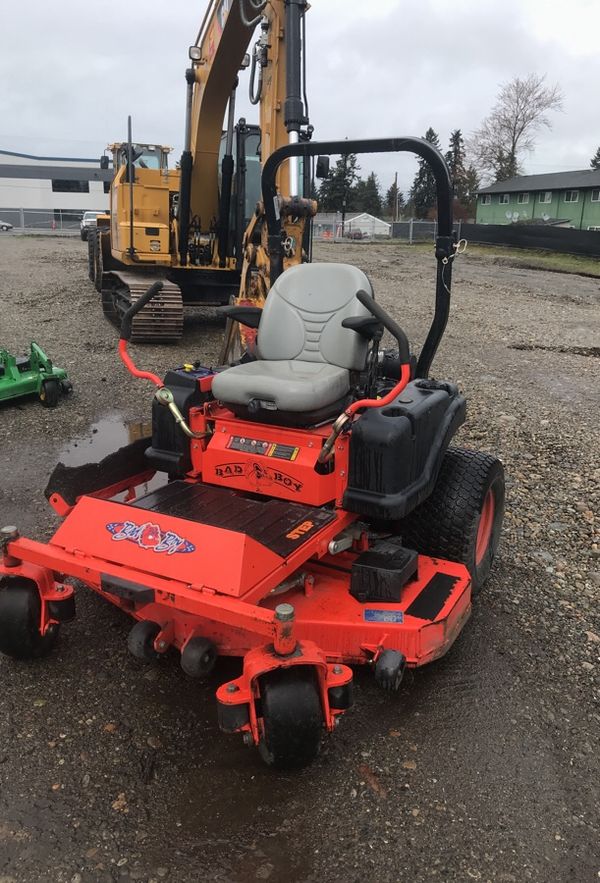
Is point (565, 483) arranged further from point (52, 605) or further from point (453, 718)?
point (52, 605)

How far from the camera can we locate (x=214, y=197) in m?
9.64

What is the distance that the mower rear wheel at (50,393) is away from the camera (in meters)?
6.38

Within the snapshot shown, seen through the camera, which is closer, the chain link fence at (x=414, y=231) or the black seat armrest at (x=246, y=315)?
the black seat armrest at (x=246, y=315)

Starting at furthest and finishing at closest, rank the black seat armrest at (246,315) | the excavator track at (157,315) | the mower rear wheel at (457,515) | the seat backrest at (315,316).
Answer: the excavator track at (157,315) < the black seat armrest at (246,315) < the seat backrest at (315,316) < the mower rear wheel at (457,515)

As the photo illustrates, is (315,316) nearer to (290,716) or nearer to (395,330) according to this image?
(395,330)

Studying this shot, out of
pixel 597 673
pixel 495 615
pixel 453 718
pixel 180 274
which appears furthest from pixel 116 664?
pixel 180 274

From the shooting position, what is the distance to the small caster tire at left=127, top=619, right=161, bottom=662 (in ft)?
8.77

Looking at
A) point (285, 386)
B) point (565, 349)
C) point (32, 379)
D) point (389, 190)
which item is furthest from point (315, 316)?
point (389, 190)

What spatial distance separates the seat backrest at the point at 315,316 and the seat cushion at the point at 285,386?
141mm

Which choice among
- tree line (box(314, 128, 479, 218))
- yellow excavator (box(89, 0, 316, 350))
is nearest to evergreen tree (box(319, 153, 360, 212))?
tree line (box(314, 128, 479, 218))

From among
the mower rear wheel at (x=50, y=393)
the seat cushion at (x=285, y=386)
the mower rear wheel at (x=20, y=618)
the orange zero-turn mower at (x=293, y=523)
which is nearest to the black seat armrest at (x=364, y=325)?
the orange zero-turn mower at (x=293, y=523)

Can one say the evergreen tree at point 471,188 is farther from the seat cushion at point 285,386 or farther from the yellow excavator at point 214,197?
the seat cushion at point 285,386

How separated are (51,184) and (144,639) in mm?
61232

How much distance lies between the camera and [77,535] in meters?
2.84
